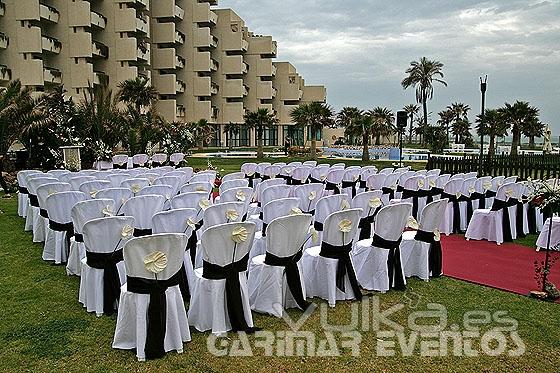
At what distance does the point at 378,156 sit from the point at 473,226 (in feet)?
94.3

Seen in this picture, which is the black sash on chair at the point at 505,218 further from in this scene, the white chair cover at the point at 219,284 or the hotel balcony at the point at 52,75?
the hotel balcony at the point at 52,75

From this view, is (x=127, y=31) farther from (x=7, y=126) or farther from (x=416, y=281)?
(x=416, y=281)

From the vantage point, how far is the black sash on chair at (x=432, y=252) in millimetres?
6594

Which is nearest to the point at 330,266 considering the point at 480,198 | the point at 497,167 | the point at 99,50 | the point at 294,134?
the point at 480,198

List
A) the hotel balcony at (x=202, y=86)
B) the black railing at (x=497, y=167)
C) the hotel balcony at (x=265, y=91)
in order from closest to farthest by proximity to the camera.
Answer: the black railing at (x=497, y=167)
the hotel balcony at (x=202, y=86)
the hotel balcony at (x=265, y=91)

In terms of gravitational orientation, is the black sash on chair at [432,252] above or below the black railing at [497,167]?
below

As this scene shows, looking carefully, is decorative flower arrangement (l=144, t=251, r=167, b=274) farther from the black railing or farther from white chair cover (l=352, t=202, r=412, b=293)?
the black railing

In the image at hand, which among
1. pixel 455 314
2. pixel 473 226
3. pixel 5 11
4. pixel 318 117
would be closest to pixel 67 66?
pixel 5 11

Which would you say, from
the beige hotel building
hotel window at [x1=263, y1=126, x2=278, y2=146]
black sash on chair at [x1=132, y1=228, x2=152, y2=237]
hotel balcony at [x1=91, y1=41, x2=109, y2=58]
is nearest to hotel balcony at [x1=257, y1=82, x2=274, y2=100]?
the beige hotel building

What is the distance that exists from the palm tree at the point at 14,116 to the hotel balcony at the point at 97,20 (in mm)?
24935

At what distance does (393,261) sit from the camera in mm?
6035

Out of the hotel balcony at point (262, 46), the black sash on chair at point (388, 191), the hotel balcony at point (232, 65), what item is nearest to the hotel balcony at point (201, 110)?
the hotel balcony at point (232, 65)

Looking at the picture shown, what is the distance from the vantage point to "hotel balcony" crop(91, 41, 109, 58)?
4121cm

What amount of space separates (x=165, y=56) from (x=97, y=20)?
10050 mm
